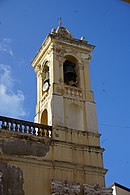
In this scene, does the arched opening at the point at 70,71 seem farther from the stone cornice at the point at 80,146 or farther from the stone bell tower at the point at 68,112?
the stone cornice at the point at 80,146

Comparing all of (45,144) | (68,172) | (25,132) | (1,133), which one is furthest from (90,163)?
(1,133)

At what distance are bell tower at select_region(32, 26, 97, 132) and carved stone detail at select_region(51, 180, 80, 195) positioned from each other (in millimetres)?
2283

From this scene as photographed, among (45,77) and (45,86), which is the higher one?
(45,77)

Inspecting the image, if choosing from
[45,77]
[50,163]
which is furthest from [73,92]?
[50,163]

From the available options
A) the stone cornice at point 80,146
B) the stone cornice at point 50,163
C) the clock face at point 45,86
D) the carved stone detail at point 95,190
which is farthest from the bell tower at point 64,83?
the carved stone detail at point 95,190

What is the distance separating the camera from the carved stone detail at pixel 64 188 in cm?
1066

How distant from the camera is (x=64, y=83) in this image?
1384 centimetres

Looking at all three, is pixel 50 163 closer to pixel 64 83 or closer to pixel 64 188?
pixel 64 188

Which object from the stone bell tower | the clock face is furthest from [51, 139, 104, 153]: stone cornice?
the clock face

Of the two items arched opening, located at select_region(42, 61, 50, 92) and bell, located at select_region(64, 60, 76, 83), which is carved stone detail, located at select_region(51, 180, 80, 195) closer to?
arched opening, located at select_region(42, 61, 50, 92)

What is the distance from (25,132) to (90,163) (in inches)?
104

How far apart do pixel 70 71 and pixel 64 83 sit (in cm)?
79

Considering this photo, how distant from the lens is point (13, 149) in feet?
36.4

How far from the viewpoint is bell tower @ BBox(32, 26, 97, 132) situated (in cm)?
1295
